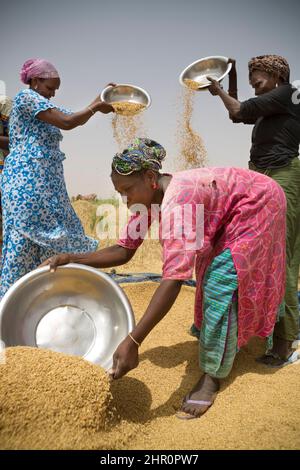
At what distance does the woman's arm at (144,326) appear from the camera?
6.03 feet

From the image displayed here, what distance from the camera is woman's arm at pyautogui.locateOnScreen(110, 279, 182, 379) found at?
6.03 ft

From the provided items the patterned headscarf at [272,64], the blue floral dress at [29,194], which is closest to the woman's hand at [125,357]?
the blue floral dress at [29,194]

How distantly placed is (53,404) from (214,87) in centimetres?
235

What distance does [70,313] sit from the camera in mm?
2504

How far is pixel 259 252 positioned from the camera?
2184mm

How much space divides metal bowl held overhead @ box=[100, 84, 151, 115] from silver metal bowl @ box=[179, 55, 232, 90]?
35 centimetres

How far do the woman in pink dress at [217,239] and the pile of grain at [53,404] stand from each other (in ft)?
0.64

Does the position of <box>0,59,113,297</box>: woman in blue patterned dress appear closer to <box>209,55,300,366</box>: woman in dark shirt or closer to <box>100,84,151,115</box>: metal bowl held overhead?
<box>100,84,151,115</box>: metal bowl held overhead

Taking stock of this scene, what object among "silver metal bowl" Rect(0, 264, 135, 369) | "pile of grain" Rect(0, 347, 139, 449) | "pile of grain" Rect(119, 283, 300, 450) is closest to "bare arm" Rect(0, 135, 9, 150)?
"silver metal bowl" Rect(0, 264, 135, 369)

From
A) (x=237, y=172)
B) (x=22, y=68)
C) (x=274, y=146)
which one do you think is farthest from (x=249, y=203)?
(x=22, y=68)

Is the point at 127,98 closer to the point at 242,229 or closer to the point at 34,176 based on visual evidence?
the point at 34,176

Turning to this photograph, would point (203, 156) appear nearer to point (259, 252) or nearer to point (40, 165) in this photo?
point (40, 165)

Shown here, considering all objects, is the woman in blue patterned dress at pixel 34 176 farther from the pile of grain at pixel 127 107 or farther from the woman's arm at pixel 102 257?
the woman's arm at pixel 102 257

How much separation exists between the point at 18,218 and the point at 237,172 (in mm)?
1517
